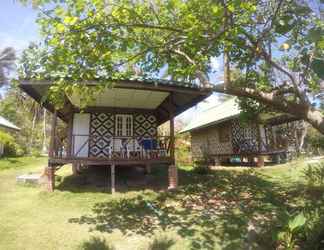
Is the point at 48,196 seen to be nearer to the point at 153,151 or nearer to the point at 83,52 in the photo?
the point at 153,151

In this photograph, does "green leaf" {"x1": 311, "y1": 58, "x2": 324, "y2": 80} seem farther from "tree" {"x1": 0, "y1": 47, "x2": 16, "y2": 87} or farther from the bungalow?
"tree" {"x1": 0, "y1": 47, "x2": 16, "y2": 87}

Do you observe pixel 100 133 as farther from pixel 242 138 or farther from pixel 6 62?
pixel 6 62

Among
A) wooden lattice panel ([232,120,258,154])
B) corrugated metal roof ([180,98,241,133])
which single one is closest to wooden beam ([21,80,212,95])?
corrugated metal roof ([180,98,241,133])

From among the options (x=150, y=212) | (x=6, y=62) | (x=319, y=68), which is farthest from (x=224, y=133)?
(x=6, y=62)

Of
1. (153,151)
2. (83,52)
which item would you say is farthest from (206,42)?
(153,151)

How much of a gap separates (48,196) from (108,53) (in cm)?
689

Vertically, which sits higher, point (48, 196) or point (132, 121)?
point (132, 121)

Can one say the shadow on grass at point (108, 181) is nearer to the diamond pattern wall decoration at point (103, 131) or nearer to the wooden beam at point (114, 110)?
the diamond pattern wall decoration at point (103, 131)

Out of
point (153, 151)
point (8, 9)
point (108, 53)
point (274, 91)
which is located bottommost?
point (153, 151)

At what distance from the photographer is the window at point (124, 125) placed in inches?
581

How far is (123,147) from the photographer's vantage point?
1333cm

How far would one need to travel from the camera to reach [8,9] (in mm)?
7367

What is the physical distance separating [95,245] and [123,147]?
7.20 meters

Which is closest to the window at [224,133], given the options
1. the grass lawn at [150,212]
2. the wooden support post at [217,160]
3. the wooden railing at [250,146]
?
the wooden railing at [250,146]
